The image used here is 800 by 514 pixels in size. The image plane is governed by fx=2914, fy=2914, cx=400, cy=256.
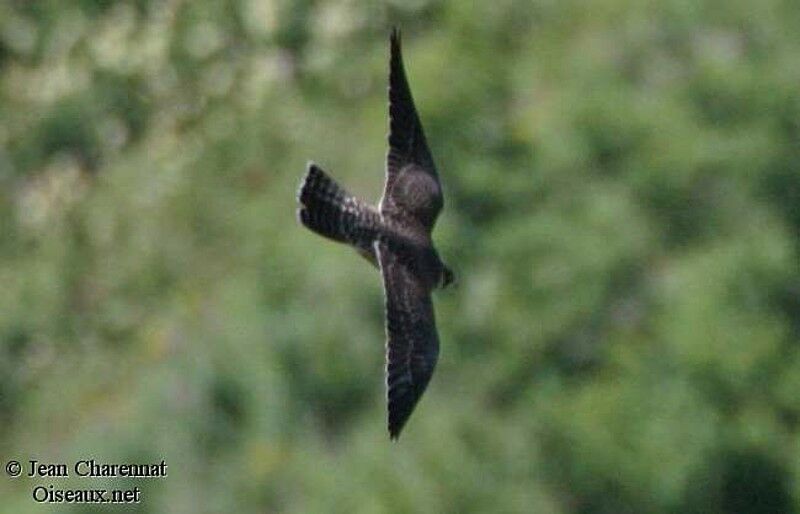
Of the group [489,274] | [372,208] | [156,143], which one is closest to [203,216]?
[156,143]

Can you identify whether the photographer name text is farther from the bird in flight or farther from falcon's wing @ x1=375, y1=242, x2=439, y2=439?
falcon's wing @ x1=375, y1=242, x2=439, y2=439

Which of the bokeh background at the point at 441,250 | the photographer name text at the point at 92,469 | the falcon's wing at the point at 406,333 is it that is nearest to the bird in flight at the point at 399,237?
the falcon's wing at the point at 406,333

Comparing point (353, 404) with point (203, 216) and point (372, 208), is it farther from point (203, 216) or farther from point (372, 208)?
point (372, 208)

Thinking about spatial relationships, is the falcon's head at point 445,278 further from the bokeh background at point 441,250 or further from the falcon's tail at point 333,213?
the bokeh background at point 441,250

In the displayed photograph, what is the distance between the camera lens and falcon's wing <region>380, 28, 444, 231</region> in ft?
35.9

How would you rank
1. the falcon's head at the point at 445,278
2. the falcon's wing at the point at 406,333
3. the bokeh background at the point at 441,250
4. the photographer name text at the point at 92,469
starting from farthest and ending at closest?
the bokeh background at the point at 441,250, the photographer name text at the point at 92,469, the falcon's head at the point at 445,278, the falcon's wing at the point at 406,333

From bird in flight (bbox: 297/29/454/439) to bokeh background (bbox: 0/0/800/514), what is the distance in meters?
16.5

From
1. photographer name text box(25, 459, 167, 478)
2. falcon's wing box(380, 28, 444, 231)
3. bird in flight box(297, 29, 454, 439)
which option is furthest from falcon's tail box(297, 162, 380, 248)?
photographer name text box(25, 459, 167, 478)

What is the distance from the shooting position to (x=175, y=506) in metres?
27.8

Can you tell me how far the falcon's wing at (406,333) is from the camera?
10.4 meters

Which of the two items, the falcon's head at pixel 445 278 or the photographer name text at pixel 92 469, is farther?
the photographer name text at pixel 92 469

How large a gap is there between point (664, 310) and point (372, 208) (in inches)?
820

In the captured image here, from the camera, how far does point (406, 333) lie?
418 inches

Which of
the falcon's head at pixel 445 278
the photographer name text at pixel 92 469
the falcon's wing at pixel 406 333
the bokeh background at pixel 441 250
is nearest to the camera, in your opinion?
the falcon's wing at pixel 406 333
